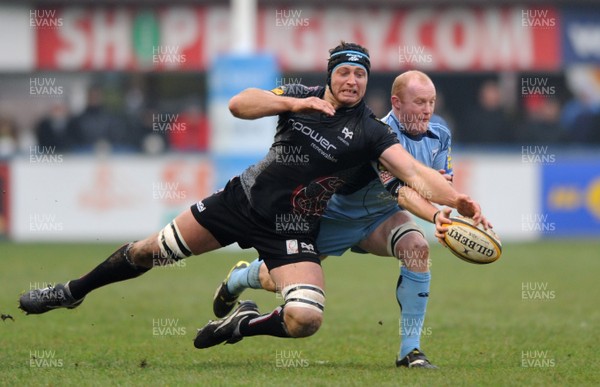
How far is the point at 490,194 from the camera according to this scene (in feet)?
66.5

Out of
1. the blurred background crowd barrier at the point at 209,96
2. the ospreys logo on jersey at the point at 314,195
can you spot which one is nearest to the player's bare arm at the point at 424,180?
the ospreys logo on jersey at the point at 314,195

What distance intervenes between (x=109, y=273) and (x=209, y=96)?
48.0 ft

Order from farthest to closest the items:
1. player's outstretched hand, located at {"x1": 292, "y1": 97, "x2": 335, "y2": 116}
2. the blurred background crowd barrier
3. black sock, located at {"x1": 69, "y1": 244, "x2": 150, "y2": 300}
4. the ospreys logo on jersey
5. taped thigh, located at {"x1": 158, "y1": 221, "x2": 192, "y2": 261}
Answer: the blurred background crowd barrier, black sock, located at {"x1": 69, "y1": 244, "x2": 150, "y2": 300}, taped thigh, located at {"x1": 158, "y1": 221, "x2": 192, "y2": 261}, the ospreys logo on jersey, player's outstretched hand, located at {"x1": 292, "y1": 97, "x2": 335, "y2": 116}

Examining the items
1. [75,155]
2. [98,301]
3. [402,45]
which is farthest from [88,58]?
[98,301]

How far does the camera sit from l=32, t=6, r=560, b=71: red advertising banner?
21.9 m

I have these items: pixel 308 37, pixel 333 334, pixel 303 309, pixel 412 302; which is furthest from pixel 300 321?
pixel 308 37

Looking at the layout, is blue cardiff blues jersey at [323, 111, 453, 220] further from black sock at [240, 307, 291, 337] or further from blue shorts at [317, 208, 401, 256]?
black sock at [240, 307, 291, 337]

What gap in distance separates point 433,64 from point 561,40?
2.56m

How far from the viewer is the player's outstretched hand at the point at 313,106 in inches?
268

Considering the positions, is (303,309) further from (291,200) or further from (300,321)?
(291,200)

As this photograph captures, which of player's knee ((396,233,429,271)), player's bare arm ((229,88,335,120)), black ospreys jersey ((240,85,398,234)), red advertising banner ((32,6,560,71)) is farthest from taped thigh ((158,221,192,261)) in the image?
red advertising banner ((32,6,560,71))

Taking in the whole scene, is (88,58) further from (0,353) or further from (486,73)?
(0,353)

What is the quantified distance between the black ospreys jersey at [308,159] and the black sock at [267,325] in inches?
22.1

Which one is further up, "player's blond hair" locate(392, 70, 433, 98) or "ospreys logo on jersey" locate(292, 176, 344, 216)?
"player's blond hair" locate(392, 70, 433, 98)
